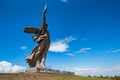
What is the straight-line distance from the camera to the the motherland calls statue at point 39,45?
37916mm

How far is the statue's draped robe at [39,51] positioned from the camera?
38.0 metres

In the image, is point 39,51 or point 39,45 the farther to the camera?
point 39,45

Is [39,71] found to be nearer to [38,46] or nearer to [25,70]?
[25,70]

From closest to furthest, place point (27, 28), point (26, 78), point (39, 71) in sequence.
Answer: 1. point (26, 78)
2. point (39, 71)
3. point (27, 28)

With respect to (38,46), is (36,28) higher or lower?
higher

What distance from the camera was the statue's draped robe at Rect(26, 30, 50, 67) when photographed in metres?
38.0

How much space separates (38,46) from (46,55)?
6.98ft

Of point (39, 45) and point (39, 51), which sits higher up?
point (39, 45)

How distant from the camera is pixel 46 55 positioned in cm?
3869

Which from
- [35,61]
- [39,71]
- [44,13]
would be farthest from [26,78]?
[44,13]

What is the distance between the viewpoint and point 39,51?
1502 inches

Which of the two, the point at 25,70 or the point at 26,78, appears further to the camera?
the point at 25,70

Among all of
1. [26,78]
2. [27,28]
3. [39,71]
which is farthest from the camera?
[27,28]

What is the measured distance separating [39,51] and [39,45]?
109 centimetres
